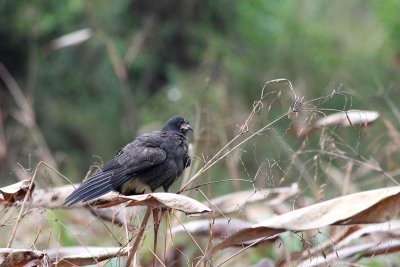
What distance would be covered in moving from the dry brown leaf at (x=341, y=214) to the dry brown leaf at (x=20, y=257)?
2.38 feet

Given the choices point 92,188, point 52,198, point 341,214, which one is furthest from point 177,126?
point 341,214

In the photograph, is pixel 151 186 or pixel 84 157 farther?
pixel 84 157

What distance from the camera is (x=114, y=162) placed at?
4.53 m

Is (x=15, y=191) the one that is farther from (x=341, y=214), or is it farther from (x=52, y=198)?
(x=341, y=214)

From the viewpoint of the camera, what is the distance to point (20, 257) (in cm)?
299

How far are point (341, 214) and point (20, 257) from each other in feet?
3.77

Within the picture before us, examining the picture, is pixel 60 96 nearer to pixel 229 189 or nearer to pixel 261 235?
pixel 229 189

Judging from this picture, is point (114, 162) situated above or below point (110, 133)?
above

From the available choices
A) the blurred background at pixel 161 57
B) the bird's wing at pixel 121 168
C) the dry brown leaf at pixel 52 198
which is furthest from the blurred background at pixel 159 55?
the dry brown leaf at pixel 52 198

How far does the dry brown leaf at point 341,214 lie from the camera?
269 centimetres

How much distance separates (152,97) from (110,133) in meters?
1.08

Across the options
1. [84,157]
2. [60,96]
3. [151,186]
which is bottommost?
[84,157]

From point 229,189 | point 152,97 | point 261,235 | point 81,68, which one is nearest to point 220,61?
point 152,97

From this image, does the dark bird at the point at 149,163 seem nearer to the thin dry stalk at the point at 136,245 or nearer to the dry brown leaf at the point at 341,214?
the thin dry stalk at the point at 136,245
